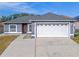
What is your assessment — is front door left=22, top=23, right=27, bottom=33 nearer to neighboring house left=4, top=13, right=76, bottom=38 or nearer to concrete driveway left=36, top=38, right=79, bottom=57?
neighboring house left=4, top=13, right=76, bottom=38

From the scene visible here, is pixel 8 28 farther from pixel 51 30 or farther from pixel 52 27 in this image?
pixel 52 27

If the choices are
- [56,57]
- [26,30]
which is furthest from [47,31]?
[56,57]

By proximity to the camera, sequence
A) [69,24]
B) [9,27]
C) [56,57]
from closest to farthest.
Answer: [56,57] → [69,24] → [9,27]

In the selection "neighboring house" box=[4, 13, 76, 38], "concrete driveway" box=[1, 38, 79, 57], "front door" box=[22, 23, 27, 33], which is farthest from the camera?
"front door" box=[22, 23, 27, 33]

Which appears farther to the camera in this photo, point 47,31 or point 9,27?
point 9,27

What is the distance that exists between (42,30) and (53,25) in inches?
63.0

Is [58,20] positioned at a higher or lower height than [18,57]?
higher

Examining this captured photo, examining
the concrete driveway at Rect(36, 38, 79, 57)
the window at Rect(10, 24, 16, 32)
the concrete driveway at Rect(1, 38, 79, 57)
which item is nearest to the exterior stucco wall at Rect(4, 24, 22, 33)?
the window at Rect(10, 24, 16, 32)

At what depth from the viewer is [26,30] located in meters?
35.5

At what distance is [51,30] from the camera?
92.1 ft

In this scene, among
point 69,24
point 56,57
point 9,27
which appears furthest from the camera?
point 9,27

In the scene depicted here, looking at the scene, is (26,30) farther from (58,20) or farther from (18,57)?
(18,57)

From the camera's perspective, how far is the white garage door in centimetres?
2784

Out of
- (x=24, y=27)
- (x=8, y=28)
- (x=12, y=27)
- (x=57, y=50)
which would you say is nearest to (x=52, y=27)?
(x=24, y=27)
